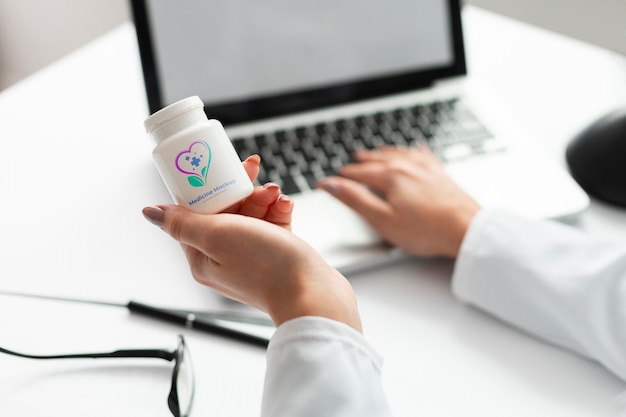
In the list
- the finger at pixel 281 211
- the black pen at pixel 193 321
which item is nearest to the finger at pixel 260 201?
the finger at pixel 281 211

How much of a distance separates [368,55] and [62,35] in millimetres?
1163

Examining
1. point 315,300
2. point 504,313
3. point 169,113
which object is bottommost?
point 504,313

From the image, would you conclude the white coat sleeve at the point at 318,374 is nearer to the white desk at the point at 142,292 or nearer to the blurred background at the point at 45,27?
the white desk at the point at 142,292

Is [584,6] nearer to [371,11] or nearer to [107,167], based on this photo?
[371,11]

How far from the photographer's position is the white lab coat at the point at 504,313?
35 centimetres

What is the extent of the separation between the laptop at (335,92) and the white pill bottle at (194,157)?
187mm

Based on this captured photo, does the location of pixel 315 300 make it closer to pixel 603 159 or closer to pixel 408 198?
pixel 408 198

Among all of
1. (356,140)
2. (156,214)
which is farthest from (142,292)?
(356,140)

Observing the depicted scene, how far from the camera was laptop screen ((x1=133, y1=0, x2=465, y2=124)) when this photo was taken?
25.4 inches

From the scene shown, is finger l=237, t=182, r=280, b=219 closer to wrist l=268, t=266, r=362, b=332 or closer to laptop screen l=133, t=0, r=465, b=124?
wrist l=268, t=266, r=362, b=332

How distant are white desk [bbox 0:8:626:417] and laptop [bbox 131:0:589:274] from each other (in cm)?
7

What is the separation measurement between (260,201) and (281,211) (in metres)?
0.02

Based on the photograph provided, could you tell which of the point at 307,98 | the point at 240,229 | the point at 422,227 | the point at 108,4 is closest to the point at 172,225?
the point at 240,229

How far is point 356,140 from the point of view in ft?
2.19
